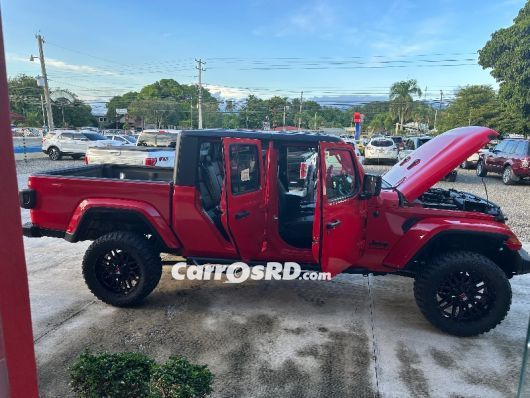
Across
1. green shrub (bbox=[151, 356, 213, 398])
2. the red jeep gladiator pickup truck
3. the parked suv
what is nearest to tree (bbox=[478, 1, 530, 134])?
the parked suv

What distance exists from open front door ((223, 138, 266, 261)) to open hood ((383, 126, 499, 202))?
1.49m

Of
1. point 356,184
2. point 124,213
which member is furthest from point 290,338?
point 124,213

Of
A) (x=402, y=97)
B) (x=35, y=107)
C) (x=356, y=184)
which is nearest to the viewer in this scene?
(x=356, y=184)

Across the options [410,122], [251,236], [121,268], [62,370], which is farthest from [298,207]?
[410,122]

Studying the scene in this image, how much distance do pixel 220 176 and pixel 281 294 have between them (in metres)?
1.63

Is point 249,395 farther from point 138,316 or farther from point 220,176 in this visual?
point 220,176

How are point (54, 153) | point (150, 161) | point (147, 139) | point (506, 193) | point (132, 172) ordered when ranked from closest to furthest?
point (132, 172) < point (150, 161) < point (506, 193) < point (147, 139) < point (54, 153)

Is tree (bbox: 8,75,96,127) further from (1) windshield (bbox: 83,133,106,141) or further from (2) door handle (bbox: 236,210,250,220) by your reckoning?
(2) door handle (bbox: 236,210,250,220)

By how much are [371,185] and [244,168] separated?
1.32m

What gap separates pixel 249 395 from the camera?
9.66 feet

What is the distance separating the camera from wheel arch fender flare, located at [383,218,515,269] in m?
3.80

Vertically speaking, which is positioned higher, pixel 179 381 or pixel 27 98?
pixel 27 98

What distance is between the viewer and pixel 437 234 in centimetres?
384

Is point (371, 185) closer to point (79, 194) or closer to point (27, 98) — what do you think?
point (79, 194)
